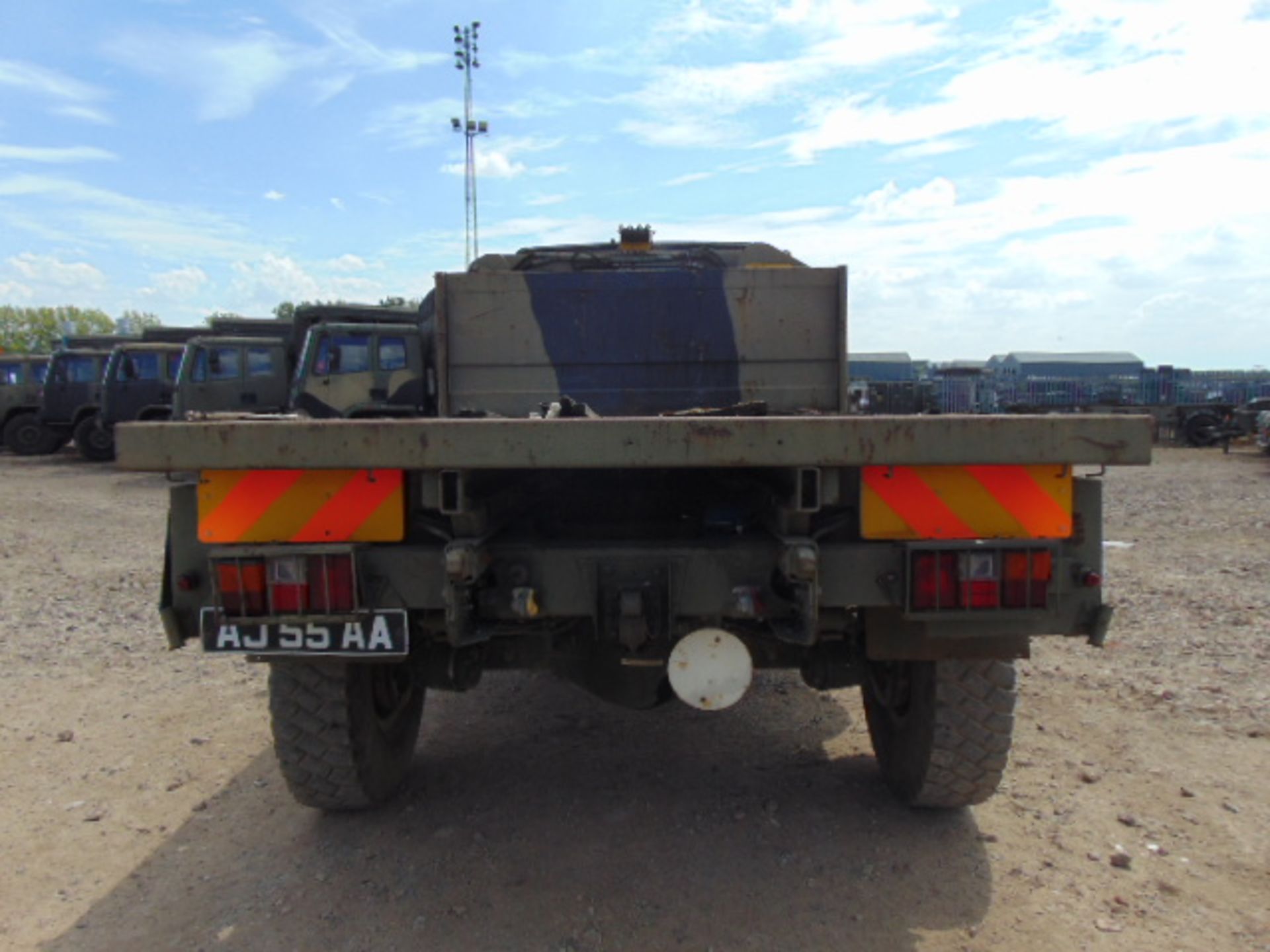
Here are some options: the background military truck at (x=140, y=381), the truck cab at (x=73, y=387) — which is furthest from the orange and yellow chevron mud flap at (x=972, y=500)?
the truck cab at (x=73, y=387)

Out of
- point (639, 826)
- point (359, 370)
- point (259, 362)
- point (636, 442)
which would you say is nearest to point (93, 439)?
point (259, 362)

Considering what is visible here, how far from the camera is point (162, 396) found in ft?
58.5

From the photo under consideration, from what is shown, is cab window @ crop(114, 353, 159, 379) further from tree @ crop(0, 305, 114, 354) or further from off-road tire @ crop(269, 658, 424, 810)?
tree @ crop(0, 305, 114, 354)

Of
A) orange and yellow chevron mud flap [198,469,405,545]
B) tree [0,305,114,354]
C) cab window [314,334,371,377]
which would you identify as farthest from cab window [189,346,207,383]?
tree [0,305,114,354]

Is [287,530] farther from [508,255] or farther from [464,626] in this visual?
[508,255]

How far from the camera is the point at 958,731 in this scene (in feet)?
9.74

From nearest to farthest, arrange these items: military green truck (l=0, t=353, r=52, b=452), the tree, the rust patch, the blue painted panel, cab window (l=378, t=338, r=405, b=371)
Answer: the rust patch, the blue painted panel, cab window (l=378, t=338, r=405, b=371), military green truck (l=0, t=353, r=52, b=452), the tree

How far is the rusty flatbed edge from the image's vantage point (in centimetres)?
223

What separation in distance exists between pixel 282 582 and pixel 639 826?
152 cm

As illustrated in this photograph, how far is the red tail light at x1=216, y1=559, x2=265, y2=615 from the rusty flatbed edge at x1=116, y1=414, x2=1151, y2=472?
297 millimetres

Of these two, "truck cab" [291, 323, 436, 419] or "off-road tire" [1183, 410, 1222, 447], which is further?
"off-road tire" [1183, 410, 1222, 447]

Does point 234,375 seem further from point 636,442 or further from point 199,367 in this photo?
point 636,442

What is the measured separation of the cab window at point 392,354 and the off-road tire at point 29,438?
13143mm

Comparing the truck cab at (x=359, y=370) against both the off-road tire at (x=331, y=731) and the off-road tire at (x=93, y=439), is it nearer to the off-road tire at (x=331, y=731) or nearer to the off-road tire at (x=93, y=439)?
the off-road tire at (x=331, y=731)
